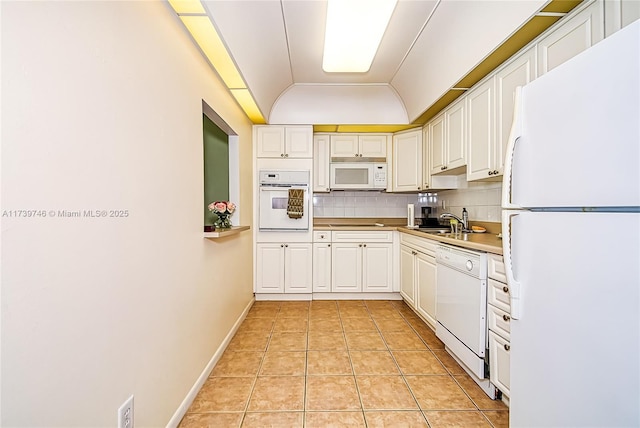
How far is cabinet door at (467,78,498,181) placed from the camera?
213 centimetres

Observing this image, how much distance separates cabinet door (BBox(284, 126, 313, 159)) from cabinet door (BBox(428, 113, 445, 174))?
1.38 meters

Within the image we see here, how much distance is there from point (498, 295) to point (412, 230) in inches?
59.7

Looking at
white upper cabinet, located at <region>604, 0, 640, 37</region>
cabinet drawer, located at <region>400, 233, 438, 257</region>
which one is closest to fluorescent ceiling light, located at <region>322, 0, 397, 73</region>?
white upper cabinet, located at <region>604, 0, 640, 37</region>

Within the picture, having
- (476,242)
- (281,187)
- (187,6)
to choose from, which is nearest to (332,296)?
(281,187)

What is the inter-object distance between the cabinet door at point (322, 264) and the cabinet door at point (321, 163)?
30.4 inches

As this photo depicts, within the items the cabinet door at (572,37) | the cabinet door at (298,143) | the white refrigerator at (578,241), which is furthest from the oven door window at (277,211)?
the white refrigerator at (578,241)

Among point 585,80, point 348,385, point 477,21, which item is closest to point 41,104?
point 585,80

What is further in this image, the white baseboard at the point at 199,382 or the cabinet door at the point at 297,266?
the cabinet door at the point at 297,266

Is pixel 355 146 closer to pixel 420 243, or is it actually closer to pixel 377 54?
pixel 377 54

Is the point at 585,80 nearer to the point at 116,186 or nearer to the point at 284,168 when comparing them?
the point at 116,186

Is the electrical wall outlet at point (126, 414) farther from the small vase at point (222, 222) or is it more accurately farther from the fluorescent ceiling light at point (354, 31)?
the fluorescent ceiling light at point (354, 31)

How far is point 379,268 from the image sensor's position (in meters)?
3.54

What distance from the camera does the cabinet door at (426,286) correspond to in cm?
253

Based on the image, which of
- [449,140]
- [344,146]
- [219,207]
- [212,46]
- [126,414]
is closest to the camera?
[126,414]
